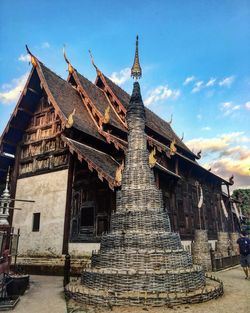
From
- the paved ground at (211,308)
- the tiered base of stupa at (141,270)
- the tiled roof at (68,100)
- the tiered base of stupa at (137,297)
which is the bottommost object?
the paved ground at (211,308)

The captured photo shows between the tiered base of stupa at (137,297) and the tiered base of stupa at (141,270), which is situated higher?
the tiered base of stupa at (141,270)

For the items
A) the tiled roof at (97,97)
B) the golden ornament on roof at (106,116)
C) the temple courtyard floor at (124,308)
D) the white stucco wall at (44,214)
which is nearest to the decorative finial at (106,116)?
the golden ornament on roof at (106,116)

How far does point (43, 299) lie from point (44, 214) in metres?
5.92

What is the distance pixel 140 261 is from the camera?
21.8 feet

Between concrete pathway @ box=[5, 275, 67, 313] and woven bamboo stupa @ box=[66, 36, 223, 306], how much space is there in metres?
0.40

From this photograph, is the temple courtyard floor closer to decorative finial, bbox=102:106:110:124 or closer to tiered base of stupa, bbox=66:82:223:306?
tiered base of stupa, bbox=66:82:223:306

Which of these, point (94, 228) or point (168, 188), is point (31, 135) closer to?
point (94, 228)

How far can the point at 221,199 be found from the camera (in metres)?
21.6

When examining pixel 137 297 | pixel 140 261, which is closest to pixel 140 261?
pixel 140 261

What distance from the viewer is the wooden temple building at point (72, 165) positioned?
11.3 metres

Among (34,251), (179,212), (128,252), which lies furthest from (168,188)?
(128,252)

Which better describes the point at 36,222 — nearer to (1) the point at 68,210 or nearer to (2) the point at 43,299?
(1) the point at 68,210

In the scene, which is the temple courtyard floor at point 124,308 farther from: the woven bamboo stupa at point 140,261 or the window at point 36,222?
the window at point 36,222

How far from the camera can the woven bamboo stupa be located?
19.6 ft
